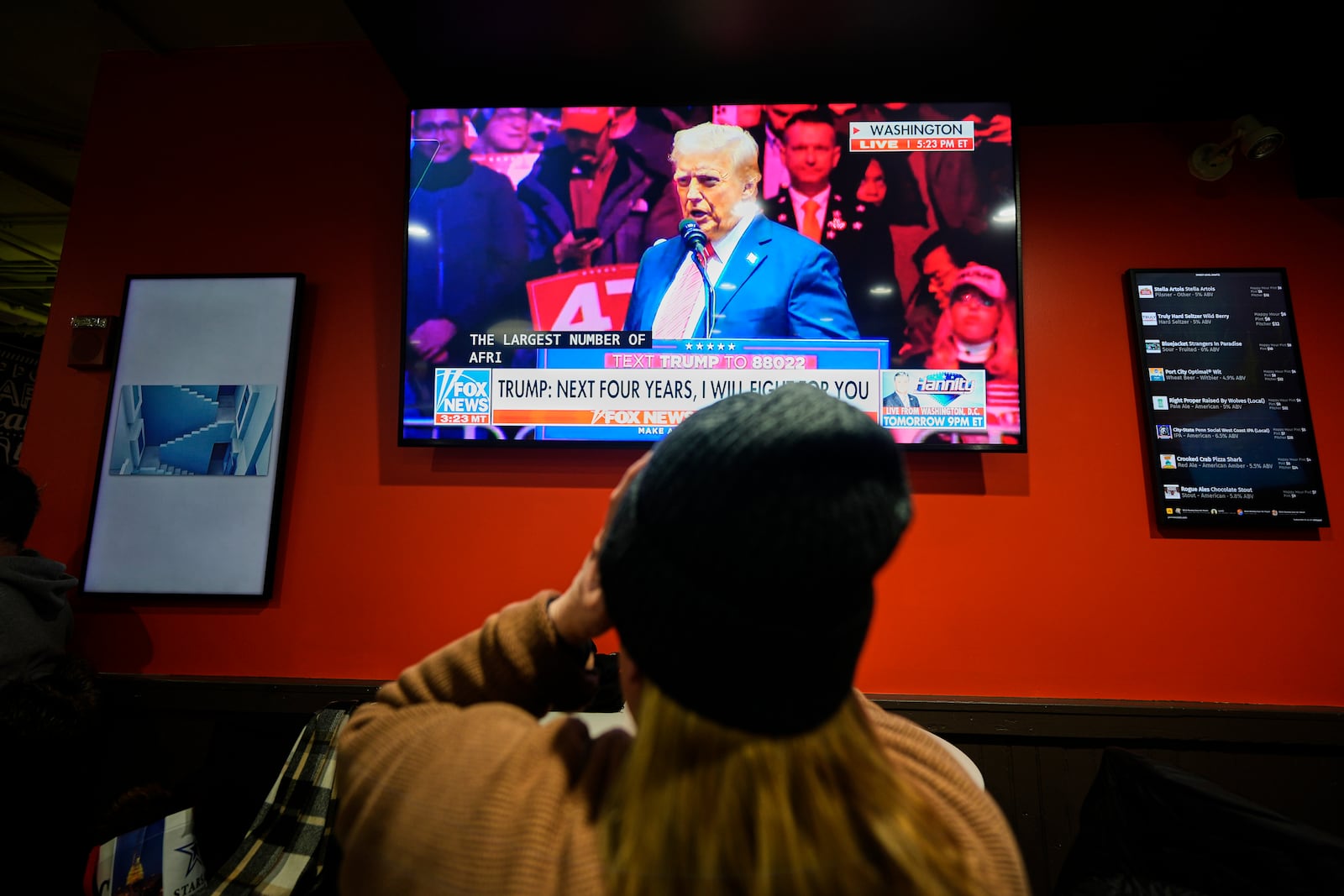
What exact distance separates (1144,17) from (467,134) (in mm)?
1932

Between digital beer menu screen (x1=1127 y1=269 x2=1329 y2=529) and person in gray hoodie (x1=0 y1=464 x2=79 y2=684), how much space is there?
10.4ft

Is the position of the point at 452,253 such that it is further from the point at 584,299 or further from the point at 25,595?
the point at 25,595

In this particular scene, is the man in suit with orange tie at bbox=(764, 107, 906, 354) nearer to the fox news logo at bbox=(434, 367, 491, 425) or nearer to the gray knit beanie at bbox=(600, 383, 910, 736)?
the fox news logo at bbox=(434, 367, 491, 425)

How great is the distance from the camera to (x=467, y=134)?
1877mm

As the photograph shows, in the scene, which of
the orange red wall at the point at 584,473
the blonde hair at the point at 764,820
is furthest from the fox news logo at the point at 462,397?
the blonde hair at the point at 764,820

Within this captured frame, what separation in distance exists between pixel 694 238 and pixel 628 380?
1.52 feet

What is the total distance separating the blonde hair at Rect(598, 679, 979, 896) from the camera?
18.7 inches

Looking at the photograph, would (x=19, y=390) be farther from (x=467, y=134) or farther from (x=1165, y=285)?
(x=1165, y=285)

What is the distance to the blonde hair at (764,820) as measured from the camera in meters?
0.48

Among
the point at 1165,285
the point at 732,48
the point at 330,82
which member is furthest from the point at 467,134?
the point at 1165,285

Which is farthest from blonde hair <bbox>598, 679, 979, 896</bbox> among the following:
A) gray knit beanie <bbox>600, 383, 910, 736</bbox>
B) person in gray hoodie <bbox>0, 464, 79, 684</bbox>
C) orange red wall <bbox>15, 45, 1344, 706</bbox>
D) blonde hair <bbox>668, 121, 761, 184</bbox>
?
person in gray hoodie <bbox>0, 464, 79, 684</bbox>

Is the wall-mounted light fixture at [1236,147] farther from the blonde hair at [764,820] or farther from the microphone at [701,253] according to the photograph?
the blonde hair at [764,820]

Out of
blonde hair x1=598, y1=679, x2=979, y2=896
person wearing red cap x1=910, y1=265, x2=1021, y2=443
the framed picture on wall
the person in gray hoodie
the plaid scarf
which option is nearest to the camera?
blonde hair x1=598, y1=679, x2=979, y2=896

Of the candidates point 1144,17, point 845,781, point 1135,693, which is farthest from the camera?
point 1135,693
